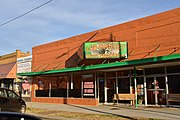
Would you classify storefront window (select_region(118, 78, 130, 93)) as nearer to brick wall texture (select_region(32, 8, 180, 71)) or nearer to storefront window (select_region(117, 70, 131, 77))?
storefront window (select_region(117, 70, 131, 77))

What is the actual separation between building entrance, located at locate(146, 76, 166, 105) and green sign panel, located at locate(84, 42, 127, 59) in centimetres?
271

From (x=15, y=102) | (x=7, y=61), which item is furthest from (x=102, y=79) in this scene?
(x=7, y=61)

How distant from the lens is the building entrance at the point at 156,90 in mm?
18450

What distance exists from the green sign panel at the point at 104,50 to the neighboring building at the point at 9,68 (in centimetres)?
1898

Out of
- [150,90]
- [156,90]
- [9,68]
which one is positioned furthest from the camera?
[9,68]

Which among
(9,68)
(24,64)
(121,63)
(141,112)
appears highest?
(24,64)

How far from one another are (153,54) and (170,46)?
129cm

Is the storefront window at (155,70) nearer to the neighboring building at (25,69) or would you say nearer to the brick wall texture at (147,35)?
the brick wall texture at (147,35)

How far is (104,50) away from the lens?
20.7 meters

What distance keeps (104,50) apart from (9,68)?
21644 mm

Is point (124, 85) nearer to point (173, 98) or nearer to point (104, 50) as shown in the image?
point (104, 50)

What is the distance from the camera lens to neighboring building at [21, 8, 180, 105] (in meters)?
17.6

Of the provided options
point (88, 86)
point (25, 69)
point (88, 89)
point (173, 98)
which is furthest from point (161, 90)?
point (25, 69)

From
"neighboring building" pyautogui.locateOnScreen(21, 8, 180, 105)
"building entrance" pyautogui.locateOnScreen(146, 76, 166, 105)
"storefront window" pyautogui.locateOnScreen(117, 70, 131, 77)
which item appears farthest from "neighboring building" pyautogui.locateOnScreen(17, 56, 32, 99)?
"building entrance" pyautogui.locateOnScreen(146, 76, 166, 105)
